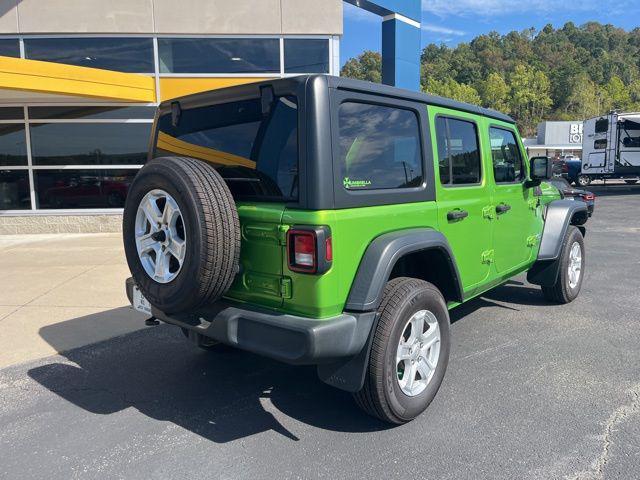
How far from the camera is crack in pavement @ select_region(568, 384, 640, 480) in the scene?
2.54 metres

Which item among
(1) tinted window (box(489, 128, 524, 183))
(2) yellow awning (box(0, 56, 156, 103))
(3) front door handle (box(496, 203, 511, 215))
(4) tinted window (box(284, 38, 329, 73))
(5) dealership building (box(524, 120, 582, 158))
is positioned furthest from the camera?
(5) dealership building (box(524, 120, 582, 158))

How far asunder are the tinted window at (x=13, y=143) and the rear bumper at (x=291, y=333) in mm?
10399

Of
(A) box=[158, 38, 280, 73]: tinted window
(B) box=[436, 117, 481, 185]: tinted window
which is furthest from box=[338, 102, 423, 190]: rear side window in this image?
(A) box=[158, 38, 280, 73]: tinted window

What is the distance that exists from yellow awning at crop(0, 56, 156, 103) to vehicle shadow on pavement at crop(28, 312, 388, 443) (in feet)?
20.8

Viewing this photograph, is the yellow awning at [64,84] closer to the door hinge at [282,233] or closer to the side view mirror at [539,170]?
the door hinge at [282,233]

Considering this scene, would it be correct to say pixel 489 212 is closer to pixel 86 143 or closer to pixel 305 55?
pixel 305 55

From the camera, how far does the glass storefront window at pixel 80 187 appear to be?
1124 centimetres

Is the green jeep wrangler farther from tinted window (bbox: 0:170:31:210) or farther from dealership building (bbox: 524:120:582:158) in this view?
dealership building (bbox: 524:120:582:158)

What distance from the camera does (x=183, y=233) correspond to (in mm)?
2857

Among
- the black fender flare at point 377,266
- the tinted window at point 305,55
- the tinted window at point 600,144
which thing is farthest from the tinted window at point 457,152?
the tinted window at point 600,144

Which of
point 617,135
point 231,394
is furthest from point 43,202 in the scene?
point 617,135

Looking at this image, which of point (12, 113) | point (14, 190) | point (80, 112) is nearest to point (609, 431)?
point (80, 112)

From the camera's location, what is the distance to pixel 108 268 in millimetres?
7508

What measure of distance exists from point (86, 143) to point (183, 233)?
9.60 m
